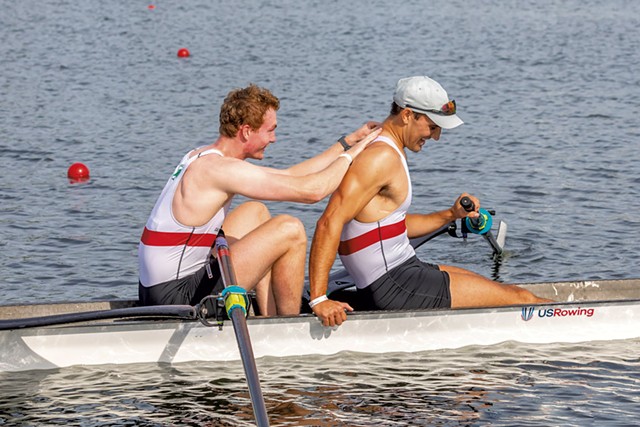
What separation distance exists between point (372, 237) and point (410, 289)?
0.61 m

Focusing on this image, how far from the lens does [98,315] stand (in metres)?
8.33

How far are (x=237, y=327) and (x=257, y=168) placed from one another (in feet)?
4.03

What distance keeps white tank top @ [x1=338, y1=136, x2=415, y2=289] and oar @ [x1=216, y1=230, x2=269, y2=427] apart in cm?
99

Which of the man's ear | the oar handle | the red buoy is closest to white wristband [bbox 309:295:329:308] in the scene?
the man's ear

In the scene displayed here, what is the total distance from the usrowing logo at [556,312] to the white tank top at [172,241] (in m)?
2.70

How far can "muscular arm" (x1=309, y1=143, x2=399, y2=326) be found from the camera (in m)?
8.53

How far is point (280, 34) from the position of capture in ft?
112

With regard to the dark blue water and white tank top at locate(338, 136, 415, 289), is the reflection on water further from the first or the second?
white tank top at locate(338, 136, 415, 289)

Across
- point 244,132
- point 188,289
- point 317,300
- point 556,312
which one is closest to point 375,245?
point 317,300

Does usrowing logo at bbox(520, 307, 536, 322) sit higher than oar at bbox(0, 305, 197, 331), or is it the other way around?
oar at bbox(0, 305, 197, 331)

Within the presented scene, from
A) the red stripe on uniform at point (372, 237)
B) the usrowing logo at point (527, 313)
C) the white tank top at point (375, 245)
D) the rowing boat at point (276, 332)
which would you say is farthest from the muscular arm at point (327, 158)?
the usrowing logo at point (527, 313)

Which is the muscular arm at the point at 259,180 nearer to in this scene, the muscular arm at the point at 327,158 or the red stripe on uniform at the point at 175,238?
the red stripe on uniform at the point at 175,238

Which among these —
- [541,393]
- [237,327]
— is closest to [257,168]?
[237,327]

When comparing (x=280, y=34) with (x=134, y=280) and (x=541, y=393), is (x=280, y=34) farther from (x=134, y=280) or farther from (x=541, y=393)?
(x=541, y=393)
